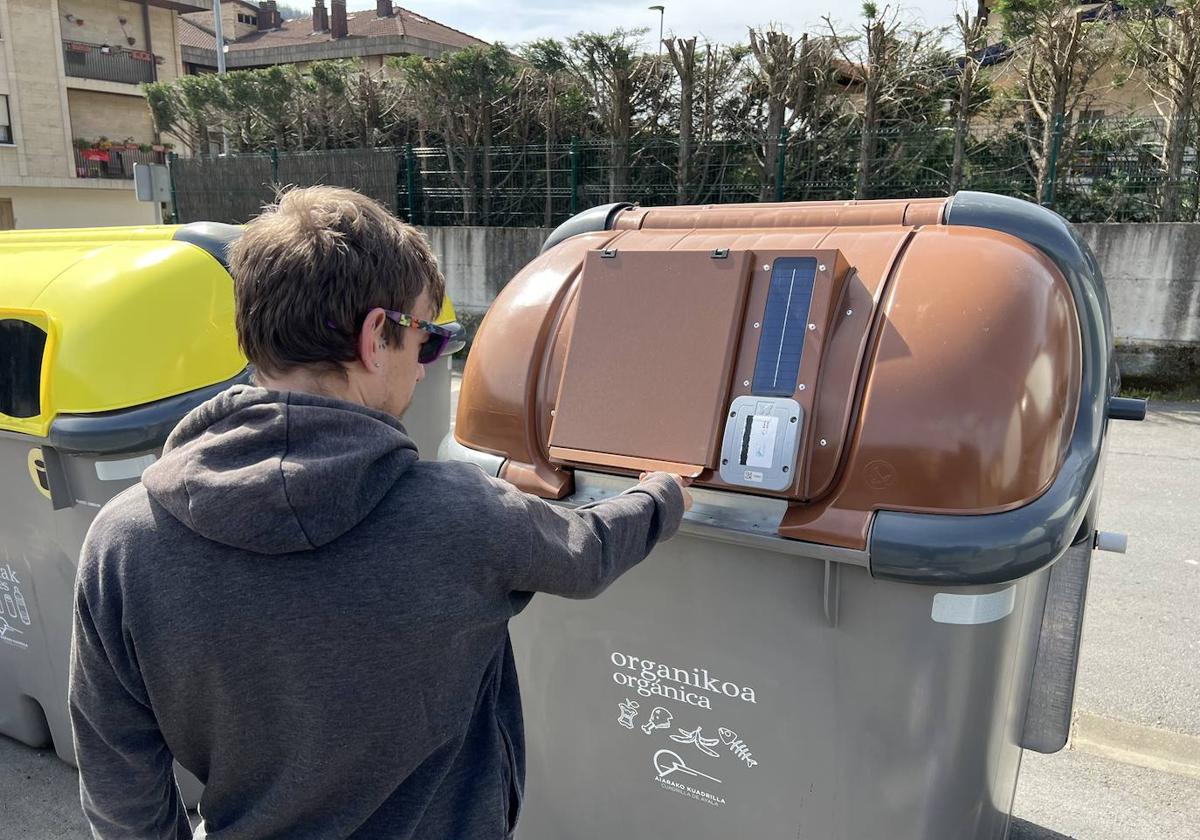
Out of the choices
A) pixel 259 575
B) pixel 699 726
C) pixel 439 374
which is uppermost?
pixel 259 575

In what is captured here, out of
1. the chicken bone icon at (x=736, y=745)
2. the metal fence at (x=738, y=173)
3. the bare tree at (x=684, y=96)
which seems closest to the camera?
the chicken bone icon at (x=736, y=745)

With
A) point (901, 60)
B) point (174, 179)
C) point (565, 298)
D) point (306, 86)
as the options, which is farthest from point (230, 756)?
point (174, 179)

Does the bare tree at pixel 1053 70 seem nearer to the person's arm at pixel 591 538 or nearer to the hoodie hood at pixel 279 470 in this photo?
the person's arm at pixel 591 538

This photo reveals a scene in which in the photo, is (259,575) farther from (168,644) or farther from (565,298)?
(565,298)

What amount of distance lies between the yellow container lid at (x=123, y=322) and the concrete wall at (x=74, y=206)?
83.8ft

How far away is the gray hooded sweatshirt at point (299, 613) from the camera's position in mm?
1057

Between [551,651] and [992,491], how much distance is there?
3.45ft

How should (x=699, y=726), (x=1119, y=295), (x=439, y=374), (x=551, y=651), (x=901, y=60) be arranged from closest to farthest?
(x=699, y=726) → (x=551, y=651) → (x=439, y=374) → (x=1119, y=295) → (x=901, y=60)

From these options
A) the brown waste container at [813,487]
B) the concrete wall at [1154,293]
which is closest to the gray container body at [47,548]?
the brown waste container at [813,487]

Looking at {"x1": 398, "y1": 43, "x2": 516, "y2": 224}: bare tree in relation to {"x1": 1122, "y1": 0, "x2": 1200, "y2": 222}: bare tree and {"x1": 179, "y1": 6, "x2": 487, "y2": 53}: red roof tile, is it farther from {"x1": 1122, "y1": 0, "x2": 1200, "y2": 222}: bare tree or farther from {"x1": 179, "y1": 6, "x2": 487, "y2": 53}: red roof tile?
{"x1": 179, "y1": 6, "x2": 487, "y2": 53}: red roof tile

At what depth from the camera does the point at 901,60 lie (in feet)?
30.6

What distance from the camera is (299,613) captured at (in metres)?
1.06

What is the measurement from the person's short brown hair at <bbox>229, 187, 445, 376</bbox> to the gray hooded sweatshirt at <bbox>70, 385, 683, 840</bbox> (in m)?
0.07

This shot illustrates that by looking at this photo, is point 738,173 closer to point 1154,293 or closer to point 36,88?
point 1154,293
